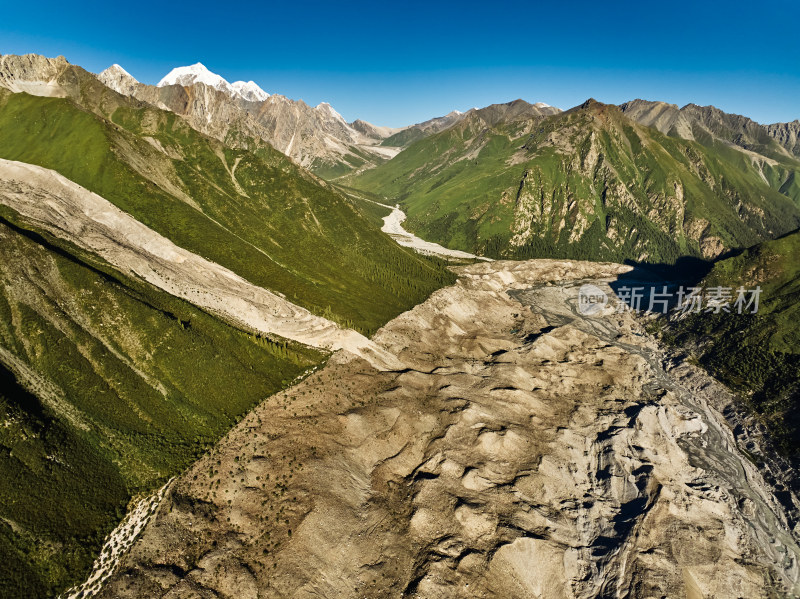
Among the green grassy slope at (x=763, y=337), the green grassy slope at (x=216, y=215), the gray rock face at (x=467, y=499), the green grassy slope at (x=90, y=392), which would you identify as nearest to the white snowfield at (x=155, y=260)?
the green grassy slope at (x=216, y=215)

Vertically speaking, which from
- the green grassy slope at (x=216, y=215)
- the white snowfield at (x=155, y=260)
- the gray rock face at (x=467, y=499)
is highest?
the green grassy slope at (x=216, y=215)

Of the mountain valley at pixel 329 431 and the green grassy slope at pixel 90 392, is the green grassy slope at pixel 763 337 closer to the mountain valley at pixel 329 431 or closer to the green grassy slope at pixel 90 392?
the mountain valley at pixel 329 431

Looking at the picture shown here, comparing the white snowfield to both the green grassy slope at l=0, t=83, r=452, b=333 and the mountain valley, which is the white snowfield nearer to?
the mountain valley

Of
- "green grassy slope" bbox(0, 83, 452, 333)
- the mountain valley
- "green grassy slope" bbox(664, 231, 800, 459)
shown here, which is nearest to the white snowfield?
the mountain valley

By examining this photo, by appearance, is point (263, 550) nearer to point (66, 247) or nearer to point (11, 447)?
point (11, 447)

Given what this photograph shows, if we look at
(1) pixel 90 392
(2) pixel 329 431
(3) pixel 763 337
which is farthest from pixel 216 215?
(3) pixel 763 337

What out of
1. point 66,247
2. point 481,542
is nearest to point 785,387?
point 481,542
